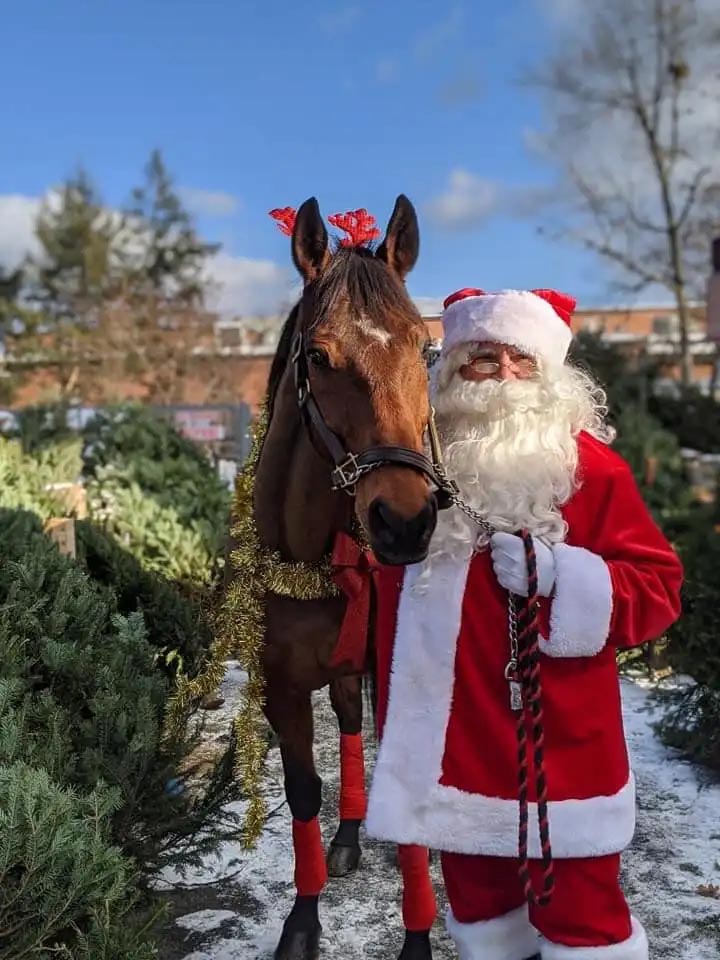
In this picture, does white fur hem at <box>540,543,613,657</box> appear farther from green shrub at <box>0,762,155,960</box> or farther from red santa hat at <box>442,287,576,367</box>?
green shrub at <box>0,762,155,960</box>

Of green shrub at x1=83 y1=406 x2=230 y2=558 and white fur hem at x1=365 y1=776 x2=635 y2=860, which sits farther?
green shrub at x1=83 y1=406 x2=230 y2=558

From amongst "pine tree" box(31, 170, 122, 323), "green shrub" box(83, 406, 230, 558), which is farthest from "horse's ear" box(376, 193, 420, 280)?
"pine tree" box(31, 170, 122, 323)

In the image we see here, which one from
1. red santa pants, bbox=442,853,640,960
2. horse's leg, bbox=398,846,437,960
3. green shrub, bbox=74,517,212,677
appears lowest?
horse's leg, bbox=398,846,437,960

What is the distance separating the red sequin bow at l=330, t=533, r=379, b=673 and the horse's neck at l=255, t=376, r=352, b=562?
6 cm

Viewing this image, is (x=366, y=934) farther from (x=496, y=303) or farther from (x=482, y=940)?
(x=496, y=303)

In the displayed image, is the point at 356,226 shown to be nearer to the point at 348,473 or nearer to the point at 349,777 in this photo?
the point at 348,473

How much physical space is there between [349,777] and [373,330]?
1.98m

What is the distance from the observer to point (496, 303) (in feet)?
6.44

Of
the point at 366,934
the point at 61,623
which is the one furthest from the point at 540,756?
the point at 61,623

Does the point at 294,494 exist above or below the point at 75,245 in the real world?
below

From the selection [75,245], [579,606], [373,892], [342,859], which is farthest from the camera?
[75,245]

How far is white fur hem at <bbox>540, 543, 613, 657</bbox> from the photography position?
1.73m

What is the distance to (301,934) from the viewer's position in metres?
2.61

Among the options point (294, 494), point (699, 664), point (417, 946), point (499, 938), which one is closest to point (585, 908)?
point (499, 938)
